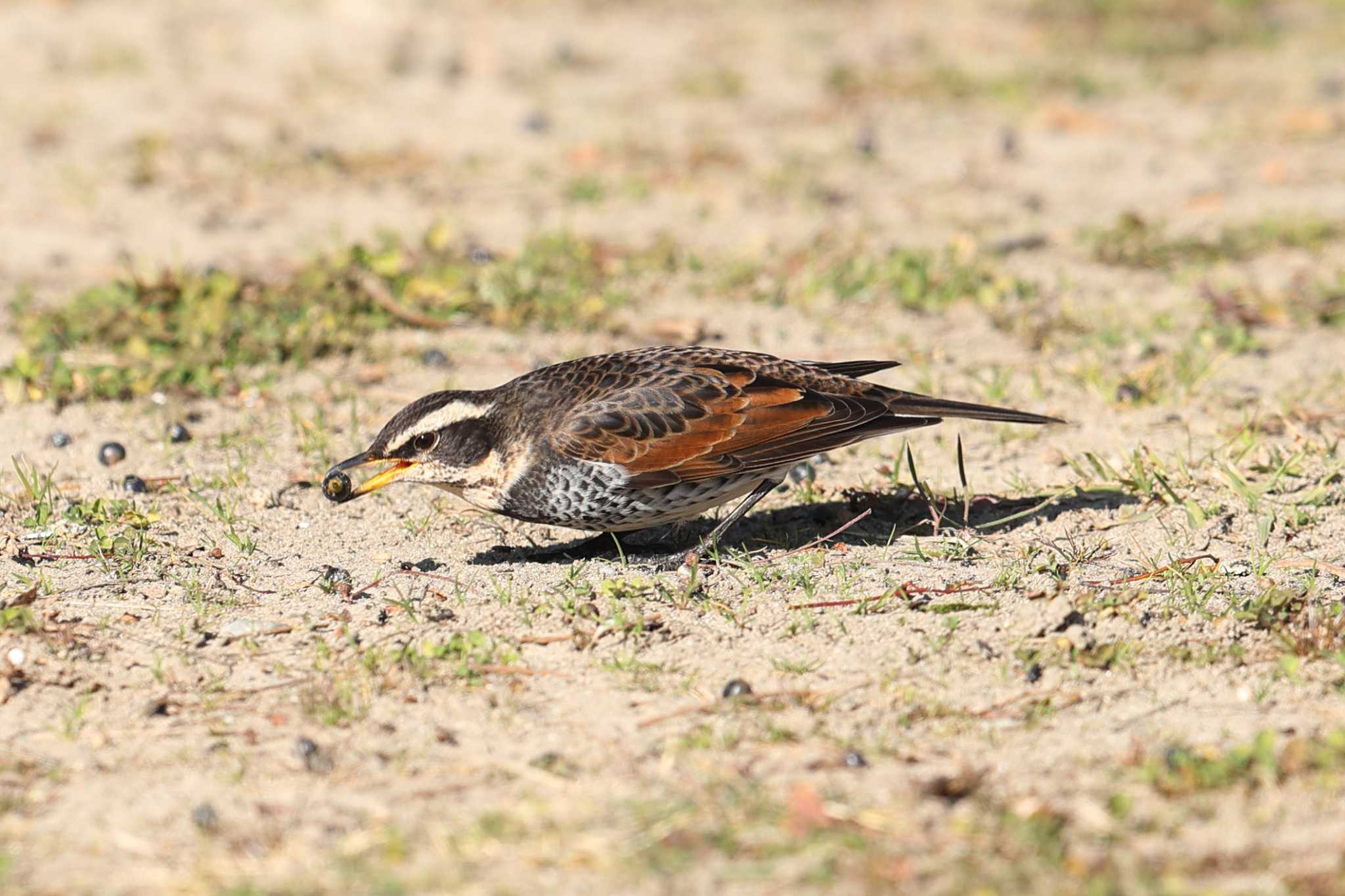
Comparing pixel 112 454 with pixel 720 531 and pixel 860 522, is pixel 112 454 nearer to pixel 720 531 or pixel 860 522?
pixel 720 531

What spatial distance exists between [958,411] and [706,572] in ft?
4.10

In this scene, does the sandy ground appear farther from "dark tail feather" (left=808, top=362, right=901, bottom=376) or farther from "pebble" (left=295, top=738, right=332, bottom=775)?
"dark tail feather" (left=808, top=362, right=901, bottom=376)

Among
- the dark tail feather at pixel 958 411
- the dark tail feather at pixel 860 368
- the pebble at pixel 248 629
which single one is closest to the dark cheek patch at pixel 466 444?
the pebble at pixel 248 629

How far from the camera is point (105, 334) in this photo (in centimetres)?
891

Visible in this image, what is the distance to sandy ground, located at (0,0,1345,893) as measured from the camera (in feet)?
14.9

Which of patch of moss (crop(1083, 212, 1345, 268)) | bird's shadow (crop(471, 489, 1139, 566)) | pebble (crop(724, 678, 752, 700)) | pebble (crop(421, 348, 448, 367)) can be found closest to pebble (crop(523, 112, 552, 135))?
pebble (crop(421, 348, 448, 367))

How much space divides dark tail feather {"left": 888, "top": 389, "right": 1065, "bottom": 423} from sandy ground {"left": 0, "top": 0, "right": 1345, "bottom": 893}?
0.49 m

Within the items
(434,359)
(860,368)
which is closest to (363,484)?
(860,368)

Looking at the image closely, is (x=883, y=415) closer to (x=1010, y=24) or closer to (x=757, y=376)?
(x=757, y=376)

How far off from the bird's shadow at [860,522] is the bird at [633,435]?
0.27m

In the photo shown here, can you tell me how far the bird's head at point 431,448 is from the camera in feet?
21.6

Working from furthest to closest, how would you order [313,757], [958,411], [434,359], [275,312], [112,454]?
[275,312], [434,359], [112,454], [958,411], [313,757]

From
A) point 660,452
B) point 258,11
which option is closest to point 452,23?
point 258,11

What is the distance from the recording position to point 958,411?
656 centimetres
